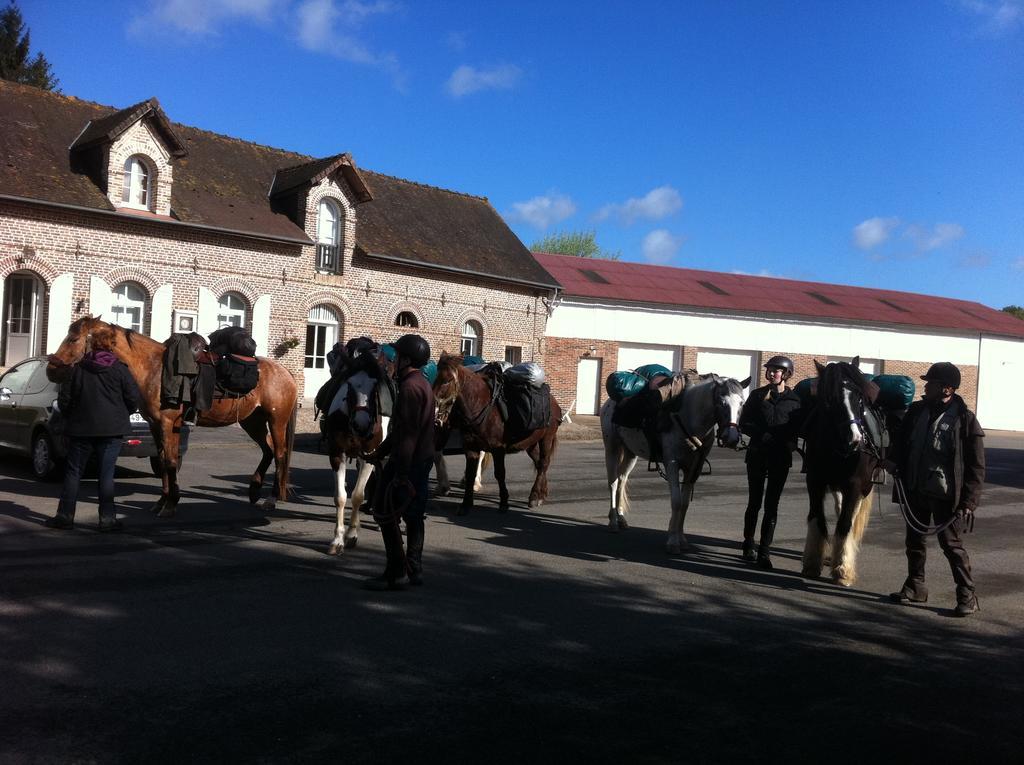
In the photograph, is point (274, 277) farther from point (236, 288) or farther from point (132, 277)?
point (132, 277)

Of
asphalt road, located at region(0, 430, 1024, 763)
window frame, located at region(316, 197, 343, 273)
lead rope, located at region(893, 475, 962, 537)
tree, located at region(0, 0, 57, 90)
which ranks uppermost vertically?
tree, located at region(0, 0, 57, 90)

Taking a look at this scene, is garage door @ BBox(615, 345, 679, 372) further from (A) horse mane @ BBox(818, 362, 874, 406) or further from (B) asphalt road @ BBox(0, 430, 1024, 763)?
(A) horse mane @ BBox(818, 362, 874, 406)

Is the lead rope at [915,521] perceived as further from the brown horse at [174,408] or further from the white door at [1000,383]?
the white door at [1000,383]

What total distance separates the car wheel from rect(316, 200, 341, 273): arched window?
1576cm

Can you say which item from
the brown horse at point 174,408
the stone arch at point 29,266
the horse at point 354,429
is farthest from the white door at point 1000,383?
the horse at point 354,429

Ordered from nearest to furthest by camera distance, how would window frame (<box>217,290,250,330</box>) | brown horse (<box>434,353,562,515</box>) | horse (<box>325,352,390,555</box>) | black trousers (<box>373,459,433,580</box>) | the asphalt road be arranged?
1. the asphalt road
2. black trousers (<box>373,459,433,580</box>)
3. horse (<box>325,352,390,555</box>)
4. brown horse (<box>434,353,562,515</box>)
5. window frame (<box>217,290,250,330</box>)

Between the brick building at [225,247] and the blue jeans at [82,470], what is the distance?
47.6ft

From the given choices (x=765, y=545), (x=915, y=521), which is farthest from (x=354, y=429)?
(x=915, y=521)

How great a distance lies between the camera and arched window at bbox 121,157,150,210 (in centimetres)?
2317

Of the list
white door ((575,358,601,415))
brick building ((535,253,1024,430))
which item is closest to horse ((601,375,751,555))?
brick building ((535,253,1024,430))

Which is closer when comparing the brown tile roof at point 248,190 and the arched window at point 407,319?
the brown tile roof at point 248,190

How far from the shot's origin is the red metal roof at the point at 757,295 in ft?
Answer: 123

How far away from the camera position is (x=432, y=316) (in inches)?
1168

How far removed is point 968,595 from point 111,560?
23.5ft
